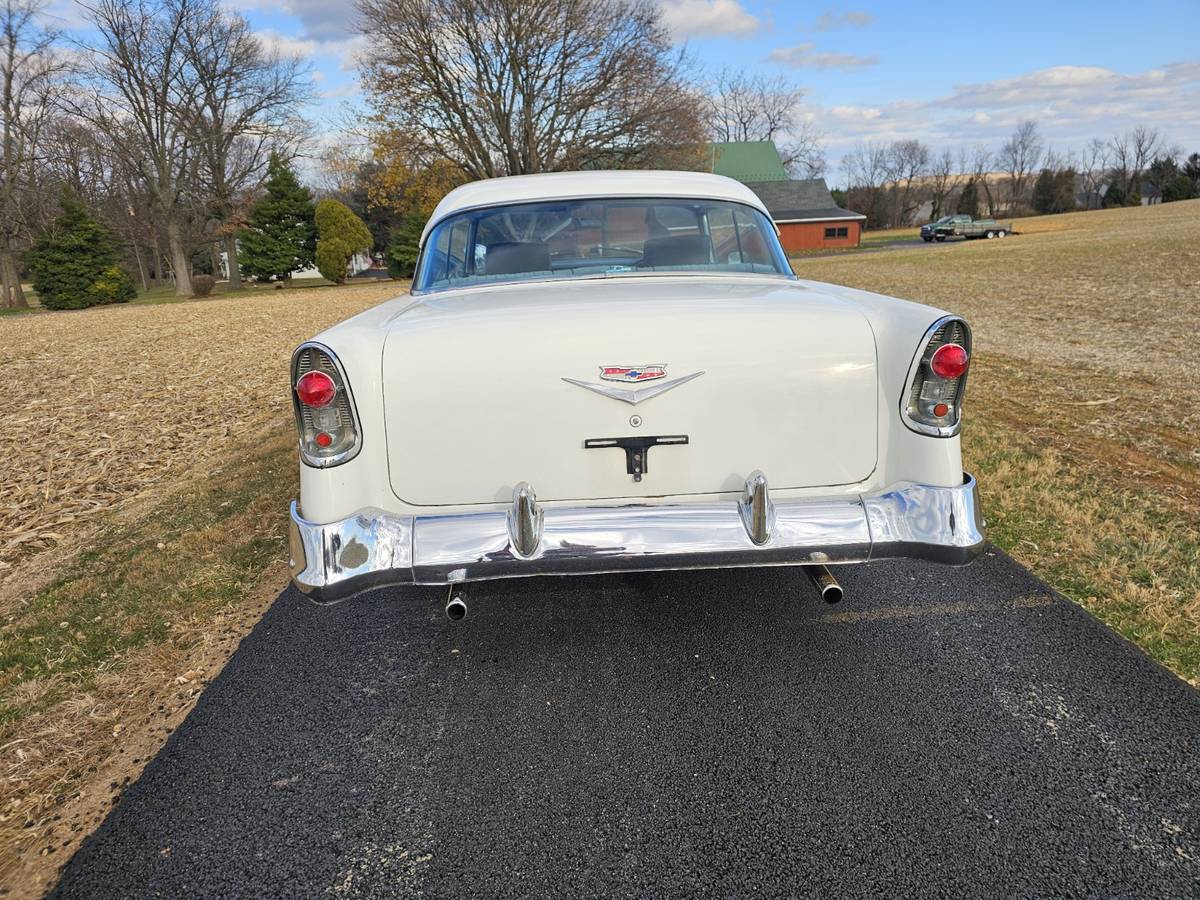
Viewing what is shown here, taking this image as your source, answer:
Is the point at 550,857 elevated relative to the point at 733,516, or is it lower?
lower

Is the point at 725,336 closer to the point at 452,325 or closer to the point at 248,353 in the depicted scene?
the point at 452,325

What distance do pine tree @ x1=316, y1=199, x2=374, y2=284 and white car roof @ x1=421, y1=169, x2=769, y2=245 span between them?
40787 mm

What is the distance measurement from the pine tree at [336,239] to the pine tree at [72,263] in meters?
10.6

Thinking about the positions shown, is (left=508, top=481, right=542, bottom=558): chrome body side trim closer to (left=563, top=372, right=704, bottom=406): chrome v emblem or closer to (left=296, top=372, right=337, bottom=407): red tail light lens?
(left=563, top=372, right=704, bottom=406): chrome v emblem

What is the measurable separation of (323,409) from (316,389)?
0.07 meters

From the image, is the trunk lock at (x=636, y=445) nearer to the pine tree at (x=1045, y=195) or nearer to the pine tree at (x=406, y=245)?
the pine tree at (x=406, y=245)

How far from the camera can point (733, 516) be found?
244cm

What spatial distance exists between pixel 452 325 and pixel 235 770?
1.57 m

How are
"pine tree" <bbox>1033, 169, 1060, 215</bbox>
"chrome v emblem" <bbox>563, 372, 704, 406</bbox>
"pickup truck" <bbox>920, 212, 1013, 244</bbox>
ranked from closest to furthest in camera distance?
"chrome v emblem" <bbox>563, 372, 704, 406</bbox> < "pickup truck" <bbox>920, 212, 1013, 244</bbox> < "pine tree" <bbox>1033, 169, 1060, 215</bbox>

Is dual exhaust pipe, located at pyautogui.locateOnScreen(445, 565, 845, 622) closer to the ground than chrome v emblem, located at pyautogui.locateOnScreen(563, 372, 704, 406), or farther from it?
closer to the ground

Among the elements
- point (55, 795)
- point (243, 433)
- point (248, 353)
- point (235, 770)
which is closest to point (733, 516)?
point (235, 770)

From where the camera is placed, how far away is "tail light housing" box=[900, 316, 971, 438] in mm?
2488

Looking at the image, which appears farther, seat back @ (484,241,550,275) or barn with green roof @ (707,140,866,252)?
barn with green roof @ (707,140,866,252)

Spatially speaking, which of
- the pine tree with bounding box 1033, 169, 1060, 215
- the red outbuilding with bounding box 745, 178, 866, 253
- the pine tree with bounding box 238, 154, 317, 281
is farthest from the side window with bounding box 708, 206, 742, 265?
the pine tree with bounding box 1033, 169, 1060, 215
